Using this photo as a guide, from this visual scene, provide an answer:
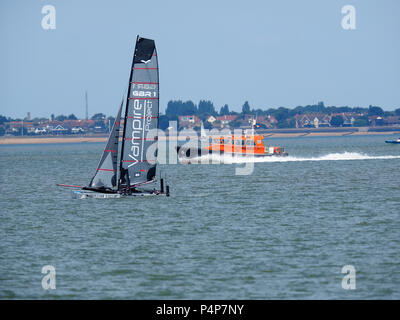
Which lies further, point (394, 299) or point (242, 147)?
point (242, 147)

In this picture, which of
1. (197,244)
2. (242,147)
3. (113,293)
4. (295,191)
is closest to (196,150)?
(242,147)

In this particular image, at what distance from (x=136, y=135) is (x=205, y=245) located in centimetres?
1265

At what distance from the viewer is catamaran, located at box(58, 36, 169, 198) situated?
37562mm

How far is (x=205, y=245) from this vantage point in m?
27.1

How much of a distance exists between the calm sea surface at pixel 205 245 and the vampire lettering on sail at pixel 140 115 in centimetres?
232

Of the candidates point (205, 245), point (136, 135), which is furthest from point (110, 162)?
point (205, 245)

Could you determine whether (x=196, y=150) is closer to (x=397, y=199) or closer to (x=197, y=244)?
(x=397, y=199)

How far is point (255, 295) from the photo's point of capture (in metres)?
20.0

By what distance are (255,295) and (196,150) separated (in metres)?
64.5

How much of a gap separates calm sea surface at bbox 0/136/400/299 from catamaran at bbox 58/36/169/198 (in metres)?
1.47

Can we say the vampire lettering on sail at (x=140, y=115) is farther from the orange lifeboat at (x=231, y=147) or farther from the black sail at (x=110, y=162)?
the orange lifeboat at (x=231, y=147)

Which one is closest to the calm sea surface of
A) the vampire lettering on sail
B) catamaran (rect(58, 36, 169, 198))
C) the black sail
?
catamaran (rect(58, 36, 169, 198))

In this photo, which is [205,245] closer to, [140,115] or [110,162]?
[110,162]

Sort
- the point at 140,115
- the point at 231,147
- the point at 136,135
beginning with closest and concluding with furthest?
1. the point at 140,115
2. the point at 136,135
3. the point at 231,147
